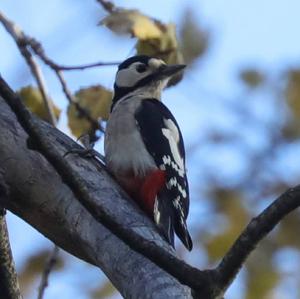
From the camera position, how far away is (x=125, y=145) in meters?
3.92

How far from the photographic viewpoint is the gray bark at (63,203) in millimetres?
2521

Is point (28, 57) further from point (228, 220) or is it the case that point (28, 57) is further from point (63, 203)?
point (228, 220)

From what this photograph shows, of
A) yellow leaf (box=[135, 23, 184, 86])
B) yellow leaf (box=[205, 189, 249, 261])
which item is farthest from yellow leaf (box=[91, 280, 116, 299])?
yellow leaf (box=[135, 23, 184, 86])

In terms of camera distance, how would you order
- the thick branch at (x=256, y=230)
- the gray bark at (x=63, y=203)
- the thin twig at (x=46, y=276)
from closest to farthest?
1. the thick branch at (x=256, y=230)
2. the gray bark at (x=63, y=203)
3. the thin twig at (x=46, y=276)

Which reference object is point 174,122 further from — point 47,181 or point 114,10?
point 47,181

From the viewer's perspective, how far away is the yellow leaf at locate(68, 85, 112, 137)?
3.70 m

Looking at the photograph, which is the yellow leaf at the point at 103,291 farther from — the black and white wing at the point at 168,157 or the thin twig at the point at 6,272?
the thin twig at the point at 6,272

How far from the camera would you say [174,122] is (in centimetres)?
420

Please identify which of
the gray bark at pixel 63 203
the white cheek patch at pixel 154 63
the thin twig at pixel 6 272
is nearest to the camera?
the gray bark at pixel 63 203

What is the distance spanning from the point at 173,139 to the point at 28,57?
2.81 feet

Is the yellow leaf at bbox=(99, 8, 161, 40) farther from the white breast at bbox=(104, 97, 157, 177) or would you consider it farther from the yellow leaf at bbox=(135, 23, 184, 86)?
the white breast at bbox=(104, 97, 157, 177)

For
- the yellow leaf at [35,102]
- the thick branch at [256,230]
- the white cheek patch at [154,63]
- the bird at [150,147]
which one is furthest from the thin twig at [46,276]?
the white cheek patch at [154,63]

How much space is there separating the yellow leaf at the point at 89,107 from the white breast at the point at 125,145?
88 mm

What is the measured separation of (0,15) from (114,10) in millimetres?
464
